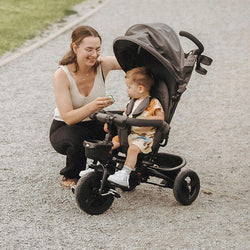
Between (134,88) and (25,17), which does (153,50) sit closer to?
(134,88)

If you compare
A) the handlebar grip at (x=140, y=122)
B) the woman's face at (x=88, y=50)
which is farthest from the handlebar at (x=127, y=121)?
the woman's face at (x=88, y=50)

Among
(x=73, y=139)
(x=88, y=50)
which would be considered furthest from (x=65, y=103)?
(x=88, y=50)

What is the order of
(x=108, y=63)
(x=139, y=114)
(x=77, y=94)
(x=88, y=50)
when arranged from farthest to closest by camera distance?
(x=108, y=63) < (x=77, y=94) < (x=88, y=50) < (x=139, y=114)

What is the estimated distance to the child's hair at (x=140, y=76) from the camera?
4094 millimetres

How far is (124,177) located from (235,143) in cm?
228

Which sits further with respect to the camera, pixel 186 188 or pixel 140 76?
pixel 186 188

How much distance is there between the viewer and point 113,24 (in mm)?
11836

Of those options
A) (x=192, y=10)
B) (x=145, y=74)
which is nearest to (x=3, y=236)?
(x=145, y=74)

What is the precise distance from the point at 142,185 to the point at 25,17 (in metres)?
7.82

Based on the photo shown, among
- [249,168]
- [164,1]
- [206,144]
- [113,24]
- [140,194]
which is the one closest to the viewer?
[140,194]

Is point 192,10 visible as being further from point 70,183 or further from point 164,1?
point 70,183

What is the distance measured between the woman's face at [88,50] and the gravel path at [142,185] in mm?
1152

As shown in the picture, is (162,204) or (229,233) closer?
(229,233)

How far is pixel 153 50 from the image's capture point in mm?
3855
